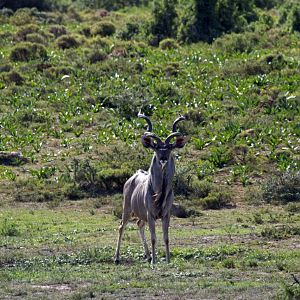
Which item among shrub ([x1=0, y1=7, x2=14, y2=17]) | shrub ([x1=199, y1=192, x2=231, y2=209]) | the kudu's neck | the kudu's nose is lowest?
shrub ([x1=199, y1=192, x2=231, y2=209])

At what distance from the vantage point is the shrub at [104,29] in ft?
144

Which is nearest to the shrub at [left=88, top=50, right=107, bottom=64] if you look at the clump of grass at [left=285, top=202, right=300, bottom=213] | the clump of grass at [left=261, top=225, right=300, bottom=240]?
the clump of grass at [left=285, top=202, right=300, bottom=213]

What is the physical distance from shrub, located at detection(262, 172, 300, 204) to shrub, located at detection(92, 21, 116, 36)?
22.4 metres

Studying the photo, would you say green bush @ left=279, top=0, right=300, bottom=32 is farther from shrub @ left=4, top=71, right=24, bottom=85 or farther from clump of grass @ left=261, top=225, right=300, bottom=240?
clump of grass @ left=261, top=225, right=300, bottom=240

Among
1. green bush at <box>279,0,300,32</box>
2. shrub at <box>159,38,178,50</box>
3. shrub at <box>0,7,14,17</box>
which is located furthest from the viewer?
shrub at <box>0,7,14,17</box>

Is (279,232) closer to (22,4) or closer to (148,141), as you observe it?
(148,141)

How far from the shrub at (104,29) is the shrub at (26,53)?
6.83 meters

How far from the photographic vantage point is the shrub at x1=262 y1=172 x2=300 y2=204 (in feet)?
72.6

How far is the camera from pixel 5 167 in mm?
25406

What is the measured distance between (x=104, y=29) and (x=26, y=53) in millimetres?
7682

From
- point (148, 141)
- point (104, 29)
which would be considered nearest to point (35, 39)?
point (104, 29)

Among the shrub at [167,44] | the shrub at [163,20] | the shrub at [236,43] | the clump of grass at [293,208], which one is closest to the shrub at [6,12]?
the shrub at [163,20]

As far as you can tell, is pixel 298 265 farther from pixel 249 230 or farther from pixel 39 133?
pixel 39 133

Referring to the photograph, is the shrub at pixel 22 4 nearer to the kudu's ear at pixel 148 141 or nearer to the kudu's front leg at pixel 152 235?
the kudu's ear at pixel 148 141
